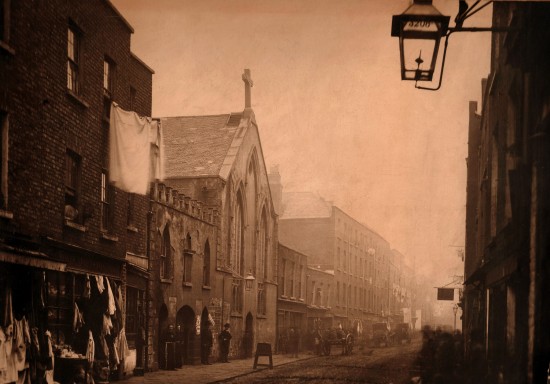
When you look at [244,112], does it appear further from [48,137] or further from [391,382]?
[391,382]

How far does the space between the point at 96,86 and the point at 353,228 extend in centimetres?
616

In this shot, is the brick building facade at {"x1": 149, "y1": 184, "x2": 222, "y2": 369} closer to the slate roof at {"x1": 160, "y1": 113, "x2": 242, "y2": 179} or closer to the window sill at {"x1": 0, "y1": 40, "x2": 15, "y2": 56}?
the slate roof at {"x1": 160, "y1": 113, "x2": 242, "y2": 179}

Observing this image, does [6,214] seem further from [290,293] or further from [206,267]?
[290,293]

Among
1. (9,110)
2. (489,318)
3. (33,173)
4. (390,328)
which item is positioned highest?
(9,110)

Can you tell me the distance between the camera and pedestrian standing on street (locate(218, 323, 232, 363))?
15055 mm

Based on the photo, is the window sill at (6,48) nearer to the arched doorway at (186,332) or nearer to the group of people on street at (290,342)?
the arched doorway at (186,332)

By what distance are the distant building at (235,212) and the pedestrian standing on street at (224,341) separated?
12 cm

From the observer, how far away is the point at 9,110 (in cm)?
1013

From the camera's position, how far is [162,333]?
15664 millimetres

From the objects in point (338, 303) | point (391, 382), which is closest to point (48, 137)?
point (391, 382)

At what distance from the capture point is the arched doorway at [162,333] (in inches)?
615

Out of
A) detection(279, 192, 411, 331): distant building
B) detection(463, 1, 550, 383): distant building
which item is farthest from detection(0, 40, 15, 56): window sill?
detection(463, 1, 550, 383): distant building

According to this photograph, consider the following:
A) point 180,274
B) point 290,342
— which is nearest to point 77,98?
point 180,274

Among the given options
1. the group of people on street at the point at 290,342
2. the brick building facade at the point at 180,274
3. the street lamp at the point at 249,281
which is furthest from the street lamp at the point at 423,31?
the group of people on street at the point at 290,342
